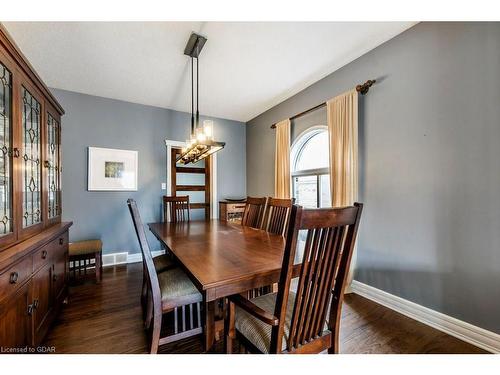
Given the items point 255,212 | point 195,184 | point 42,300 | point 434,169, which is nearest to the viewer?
point 42,300

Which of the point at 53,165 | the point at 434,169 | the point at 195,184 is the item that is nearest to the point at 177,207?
the point at 195,184

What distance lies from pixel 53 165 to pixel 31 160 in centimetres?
60

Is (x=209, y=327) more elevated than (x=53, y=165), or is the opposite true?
(x=53, y=165)

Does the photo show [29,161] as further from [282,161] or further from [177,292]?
[282,161]

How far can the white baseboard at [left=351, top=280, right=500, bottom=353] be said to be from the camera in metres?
1.49

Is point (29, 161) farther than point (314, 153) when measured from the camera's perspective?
No

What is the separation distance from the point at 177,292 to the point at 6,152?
1.39 metres

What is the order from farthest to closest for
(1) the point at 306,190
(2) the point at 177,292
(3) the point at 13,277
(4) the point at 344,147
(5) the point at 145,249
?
1. (1) the point at 306,190
2. (4) the point at 344,147
3. (2) the point at 177,292
4. (5) the point at 145,249
5. (3) the point at 13,277

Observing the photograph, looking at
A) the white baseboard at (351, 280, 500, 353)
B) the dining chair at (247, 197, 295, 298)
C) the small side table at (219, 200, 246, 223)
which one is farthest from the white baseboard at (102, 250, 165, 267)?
the white baseboard at (351, 280, 500, 353)

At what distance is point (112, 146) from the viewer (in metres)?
3.38

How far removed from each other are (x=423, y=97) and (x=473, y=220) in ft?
3.53

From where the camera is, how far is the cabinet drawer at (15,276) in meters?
1.02

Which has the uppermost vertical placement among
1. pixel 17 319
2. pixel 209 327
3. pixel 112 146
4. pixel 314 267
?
pixel 112 146
